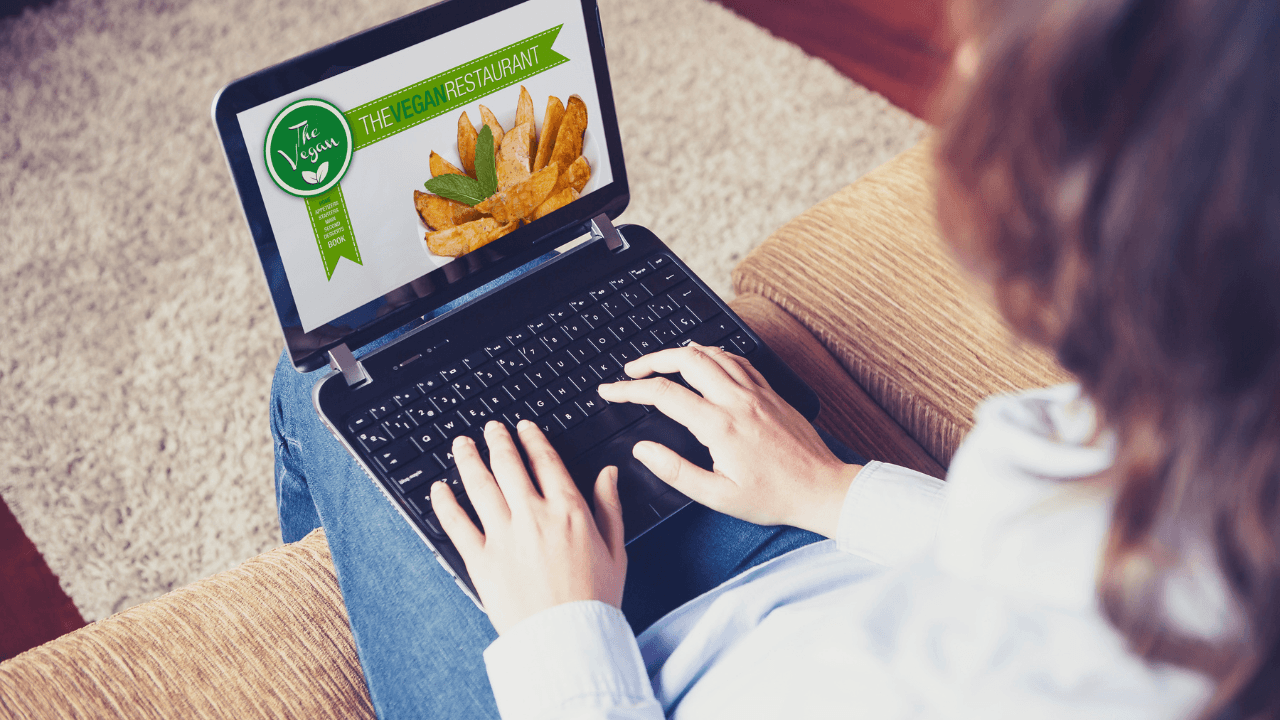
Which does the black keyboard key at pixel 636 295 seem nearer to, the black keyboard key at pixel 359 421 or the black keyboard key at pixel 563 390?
the black keyboard key at pixel 563 390

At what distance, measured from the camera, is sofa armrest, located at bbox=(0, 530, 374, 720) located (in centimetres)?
62

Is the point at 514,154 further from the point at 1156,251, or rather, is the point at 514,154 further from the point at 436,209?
the point at 1156,251

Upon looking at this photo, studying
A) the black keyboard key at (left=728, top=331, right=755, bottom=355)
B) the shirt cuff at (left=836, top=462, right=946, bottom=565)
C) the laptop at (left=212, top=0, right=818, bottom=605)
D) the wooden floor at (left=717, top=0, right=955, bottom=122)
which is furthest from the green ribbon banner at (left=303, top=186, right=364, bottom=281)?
the wooden floor at (left=717, top=0, right=955, bottom=122)

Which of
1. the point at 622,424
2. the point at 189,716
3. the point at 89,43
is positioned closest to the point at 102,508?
the point at 189,716

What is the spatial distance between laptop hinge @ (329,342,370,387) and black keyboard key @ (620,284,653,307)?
248 mm

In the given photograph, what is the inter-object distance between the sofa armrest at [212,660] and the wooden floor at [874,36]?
66.9 inches

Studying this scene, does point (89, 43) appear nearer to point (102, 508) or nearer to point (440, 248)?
point (102, 508)

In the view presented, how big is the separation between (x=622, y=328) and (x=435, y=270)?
179mm

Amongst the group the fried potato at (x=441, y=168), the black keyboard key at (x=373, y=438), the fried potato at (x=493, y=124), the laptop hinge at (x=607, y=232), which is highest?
the fried potato at (x=493, y=124)

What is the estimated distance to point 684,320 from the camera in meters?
0.80

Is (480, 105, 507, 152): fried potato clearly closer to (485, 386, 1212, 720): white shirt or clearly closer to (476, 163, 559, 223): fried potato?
(476, 163, 559, 223): fried potato

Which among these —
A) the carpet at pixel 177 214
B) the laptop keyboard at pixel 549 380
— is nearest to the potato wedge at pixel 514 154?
the laptop keyboard at pixel 549 380

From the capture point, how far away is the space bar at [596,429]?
0.70m

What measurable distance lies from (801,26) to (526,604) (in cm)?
189
